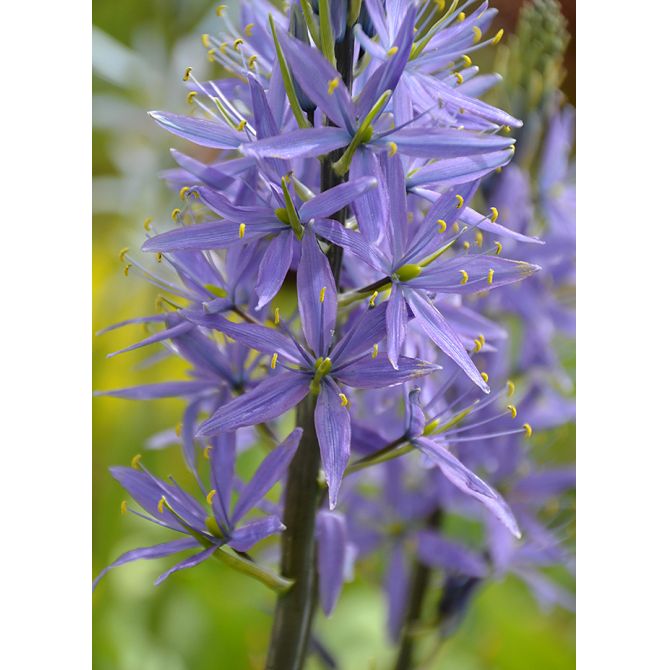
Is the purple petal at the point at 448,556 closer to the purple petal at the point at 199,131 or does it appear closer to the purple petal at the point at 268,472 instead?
the purple petal at the point at 268,472

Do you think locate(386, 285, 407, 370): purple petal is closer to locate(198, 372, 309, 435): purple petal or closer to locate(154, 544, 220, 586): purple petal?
locate(198, 372, 309, 435): purple petal

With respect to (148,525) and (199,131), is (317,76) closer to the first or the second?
(199,131)

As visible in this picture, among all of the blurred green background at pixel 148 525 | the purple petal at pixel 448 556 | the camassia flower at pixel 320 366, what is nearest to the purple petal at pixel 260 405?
the camassia flower at pixel 320 366

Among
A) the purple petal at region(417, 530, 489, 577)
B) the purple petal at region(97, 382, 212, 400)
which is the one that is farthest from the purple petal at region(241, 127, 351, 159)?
the purple petal at region(417, 530, 489, 577)

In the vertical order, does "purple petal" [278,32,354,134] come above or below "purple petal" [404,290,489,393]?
above
